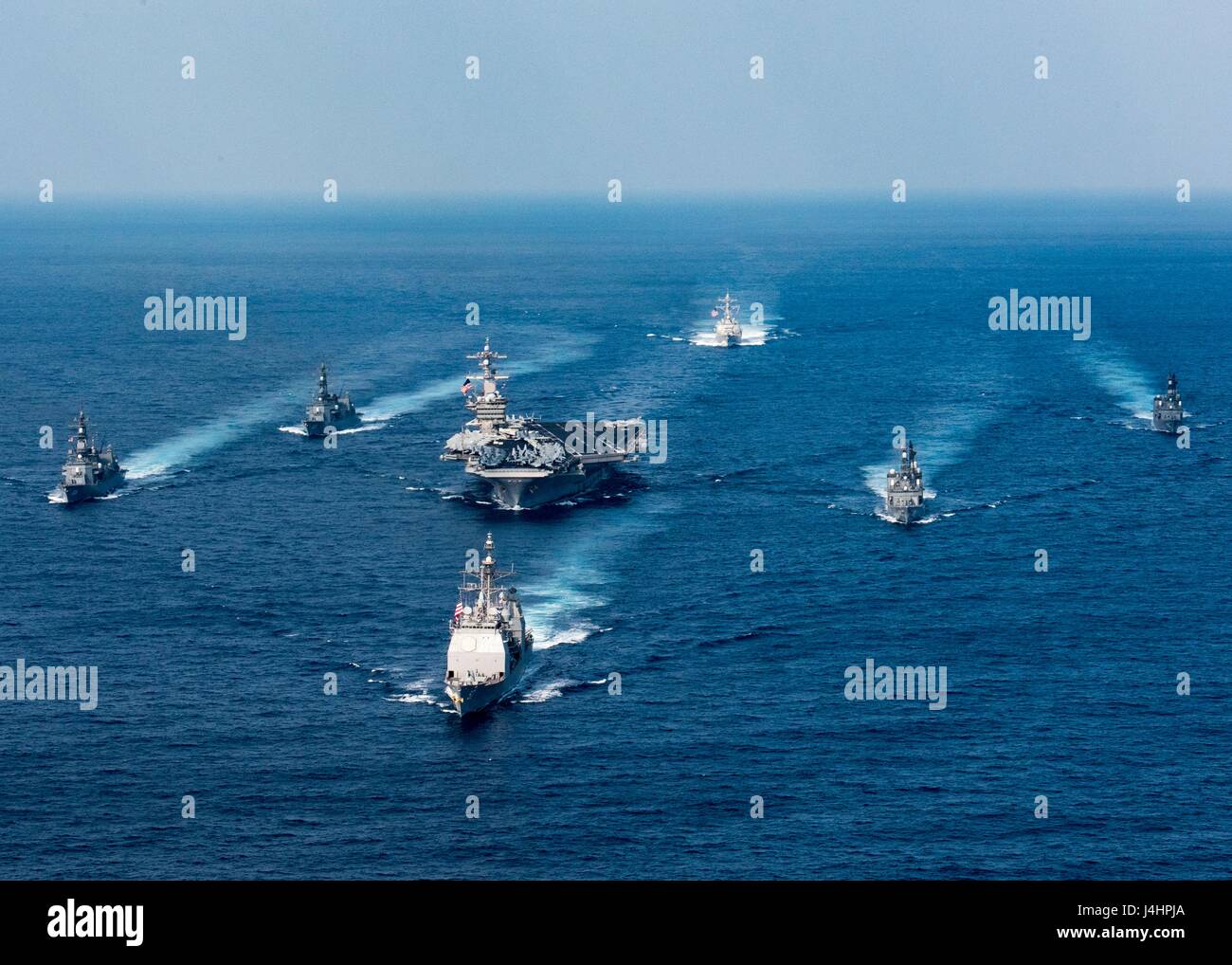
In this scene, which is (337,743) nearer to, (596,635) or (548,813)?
(548,813)

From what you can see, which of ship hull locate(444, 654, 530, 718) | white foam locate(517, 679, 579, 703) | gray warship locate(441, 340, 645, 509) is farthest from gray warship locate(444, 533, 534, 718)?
gray warship locate(441, 340, 645, 509)

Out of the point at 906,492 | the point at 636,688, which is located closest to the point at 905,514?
the point at 906,492

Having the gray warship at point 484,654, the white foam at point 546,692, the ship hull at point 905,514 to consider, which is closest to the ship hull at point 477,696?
the gray warship at point 484,654

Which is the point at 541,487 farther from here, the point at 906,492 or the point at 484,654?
the point at 484,654

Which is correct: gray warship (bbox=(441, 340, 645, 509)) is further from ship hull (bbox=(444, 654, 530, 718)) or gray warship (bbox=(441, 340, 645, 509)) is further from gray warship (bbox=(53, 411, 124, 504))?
ship hull (bbox=(444, 654, 530, 718))

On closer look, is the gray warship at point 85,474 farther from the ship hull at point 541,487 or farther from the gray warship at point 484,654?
the gray warship at point 484,654
